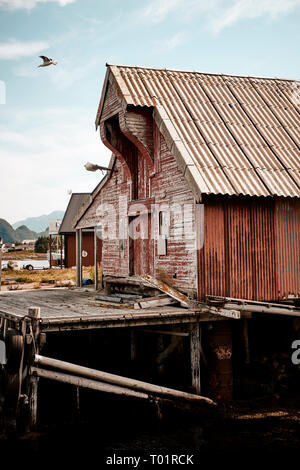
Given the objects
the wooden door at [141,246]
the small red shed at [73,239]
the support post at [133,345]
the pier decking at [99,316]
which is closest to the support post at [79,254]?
the wooden door at [141,246]

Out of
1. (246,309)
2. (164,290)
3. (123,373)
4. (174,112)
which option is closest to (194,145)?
(174,112)

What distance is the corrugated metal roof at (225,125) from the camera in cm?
1298

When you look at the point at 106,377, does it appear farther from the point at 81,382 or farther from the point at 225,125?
the point at 225,125

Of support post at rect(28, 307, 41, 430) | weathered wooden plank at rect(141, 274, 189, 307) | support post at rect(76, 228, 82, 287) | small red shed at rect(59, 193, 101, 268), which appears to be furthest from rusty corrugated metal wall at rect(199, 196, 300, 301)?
small red shed at rect(59, 193, 101, 268)

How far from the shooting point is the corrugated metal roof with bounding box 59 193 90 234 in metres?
40.1

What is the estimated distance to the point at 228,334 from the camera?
12.6m

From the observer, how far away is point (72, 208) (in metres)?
42.8

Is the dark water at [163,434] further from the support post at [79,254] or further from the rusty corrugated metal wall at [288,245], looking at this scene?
the support post at [79,254]

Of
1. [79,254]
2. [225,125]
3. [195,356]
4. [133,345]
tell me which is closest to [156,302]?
[195,356]

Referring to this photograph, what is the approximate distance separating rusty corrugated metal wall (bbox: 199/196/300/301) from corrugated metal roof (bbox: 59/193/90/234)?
27.8 m

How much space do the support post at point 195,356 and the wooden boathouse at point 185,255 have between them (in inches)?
1.0

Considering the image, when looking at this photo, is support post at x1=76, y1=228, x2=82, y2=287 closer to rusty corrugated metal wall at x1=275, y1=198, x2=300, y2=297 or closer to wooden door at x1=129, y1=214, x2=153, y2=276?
wooden door at x1=129, y1=214, x2=153, y2=276

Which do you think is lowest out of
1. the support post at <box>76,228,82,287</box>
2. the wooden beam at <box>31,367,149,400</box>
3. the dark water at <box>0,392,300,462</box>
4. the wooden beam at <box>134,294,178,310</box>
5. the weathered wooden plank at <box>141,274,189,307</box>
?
the dark water at <box>0,392,300,462</box>

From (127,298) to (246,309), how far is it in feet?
15.2
